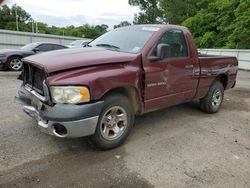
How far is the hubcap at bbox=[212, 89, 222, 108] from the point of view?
20.9 feet

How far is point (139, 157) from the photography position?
393 cm

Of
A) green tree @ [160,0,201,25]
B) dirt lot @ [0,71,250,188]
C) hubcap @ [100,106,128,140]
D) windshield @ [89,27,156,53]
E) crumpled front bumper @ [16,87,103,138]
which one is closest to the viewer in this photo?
dirt lot @ [0,71,250,188]

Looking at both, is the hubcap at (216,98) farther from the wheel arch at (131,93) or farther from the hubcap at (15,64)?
the hubcap at (15,64)

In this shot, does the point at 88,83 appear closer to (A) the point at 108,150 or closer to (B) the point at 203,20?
(A) the point at 108,150

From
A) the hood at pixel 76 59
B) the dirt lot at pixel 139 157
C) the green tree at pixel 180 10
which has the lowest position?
the dirt lot at pixel 139 157

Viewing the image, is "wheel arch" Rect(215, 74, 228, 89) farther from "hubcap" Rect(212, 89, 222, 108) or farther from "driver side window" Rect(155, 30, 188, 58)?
"driver side window" Rect(155, 30, 188, 58)

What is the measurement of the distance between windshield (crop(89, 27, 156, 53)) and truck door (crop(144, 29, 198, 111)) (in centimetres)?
26

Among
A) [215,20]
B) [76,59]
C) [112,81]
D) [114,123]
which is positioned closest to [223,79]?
[114,123]

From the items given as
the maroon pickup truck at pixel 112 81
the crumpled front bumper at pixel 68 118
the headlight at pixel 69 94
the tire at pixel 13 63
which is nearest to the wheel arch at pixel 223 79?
the maroon pickup truck at pixel 112 81

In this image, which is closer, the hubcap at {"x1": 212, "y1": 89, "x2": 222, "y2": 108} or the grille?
the grille

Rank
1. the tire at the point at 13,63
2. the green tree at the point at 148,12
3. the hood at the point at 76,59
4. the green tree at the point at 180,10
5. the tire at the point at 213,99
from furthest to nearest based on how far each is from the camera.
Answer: the green tree at the point at 148,12, the green tree at the point at 180,10, the tire at the point at 13,63, the tire at the point at 213,99, the hood at the point at 76,59

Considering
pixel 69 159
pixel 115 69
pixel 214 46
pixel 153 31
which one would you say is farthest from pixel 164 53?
pixel 214 46

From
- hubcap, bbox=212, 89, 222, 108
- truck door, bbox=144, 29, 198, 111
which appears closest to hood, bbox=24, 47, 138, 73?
truck door, bbox=144, 29, 198, 111

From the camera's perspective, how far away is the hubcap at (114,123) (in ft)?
13.0
